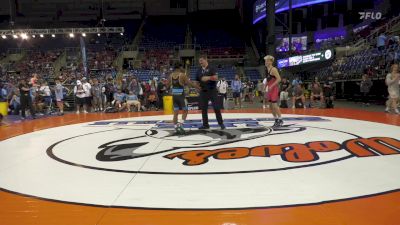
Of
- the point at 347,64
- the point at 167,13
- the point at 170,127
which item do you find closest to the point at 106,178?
the point at 170,127

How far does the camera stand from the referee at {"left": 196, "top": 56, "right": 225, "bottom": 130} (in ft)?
21.3

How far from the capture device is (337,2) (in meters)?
26.8

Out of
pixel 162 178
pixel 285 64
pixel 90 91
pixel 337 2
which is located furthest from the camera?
pixel 337 2

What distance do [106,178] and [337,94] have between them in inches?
731

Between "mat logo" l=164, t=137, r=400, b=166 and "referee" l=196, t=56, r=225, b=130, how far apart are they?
205cm

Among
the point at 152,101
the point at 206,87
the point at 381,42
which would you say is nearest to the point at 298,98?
the point at 152,101

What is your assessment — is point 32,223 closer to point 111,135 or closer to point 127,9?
point 111,135

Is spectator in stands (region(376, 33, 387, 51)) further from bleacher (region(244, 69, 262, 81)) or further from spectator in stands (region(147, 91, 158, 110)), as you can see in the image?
bleacher (region(244, 69, 262, 81))

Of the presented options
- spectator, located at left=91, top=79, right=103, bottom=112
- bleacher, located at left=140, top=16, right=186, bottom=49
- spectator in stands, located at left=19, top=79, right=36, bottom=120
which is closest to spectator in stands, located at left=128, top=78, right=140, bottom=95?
spectator, located at left=91, top=79, right=103, bottom=112

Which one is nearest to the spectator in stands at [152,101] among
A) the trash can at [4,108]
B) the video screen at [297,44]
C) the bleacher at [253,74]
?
the trash can at [4,108]

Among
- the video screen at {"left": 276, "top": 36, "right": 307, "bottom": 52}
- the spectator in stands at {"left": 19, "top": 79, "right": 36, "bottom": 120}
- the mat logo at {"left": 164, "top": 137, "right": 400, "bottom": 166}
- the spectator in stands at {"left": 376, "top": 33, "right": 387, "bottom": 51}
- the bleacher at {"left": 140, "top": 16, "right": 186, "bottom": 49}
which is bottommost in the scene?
the mat logo at {"left": 164, "top": 137, "right": 400, "bottom": 166}

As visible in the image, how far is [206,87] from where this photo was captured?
662 centimetres

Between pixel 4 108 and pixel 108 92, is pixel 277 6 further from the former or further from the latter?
pixel 4 108

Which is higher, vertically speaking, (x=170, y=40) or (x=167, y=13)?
(x=167, y=13)
